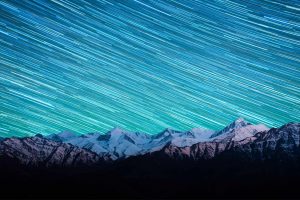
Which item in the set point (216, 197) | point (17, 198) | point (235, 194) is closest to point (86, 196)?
point (17, 198)

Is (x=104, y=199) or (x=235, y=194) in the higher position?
(x=235, y=194)

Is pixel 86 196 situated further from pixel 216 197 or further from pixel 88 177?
pixel 216 197

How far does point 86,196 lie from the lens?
141125mm

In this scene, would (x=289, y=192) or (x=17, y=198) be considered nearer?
(x=17, y=198)

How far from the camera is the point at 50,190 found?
14450 centimetres

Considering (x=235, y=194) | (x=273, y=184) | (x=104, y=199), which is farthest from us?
(x=273, y=184)

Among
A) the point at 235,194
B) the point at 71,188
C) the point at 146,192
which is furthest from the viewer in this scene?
the point at 146,192

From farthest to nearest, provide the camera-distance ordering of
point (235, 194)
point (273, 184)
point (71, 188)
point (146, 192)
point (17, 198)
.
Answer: point (146, 192), point (273, 184), point (235, 194), point (71, 188), point (17, 198)

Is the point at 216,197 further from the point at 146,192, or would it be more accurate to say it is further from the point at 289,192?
the point at 146,192

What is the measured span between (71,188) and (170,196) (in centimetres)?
4782

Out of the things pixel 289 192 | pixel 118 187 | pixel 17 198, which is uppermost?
pixel 289 192

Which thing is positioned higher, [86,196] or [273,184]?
[273,184]

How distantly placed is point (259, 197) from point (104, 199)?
67.6 m

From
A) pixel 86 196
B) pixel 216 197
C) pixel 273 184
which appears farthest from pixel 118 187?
pixel 273 184
